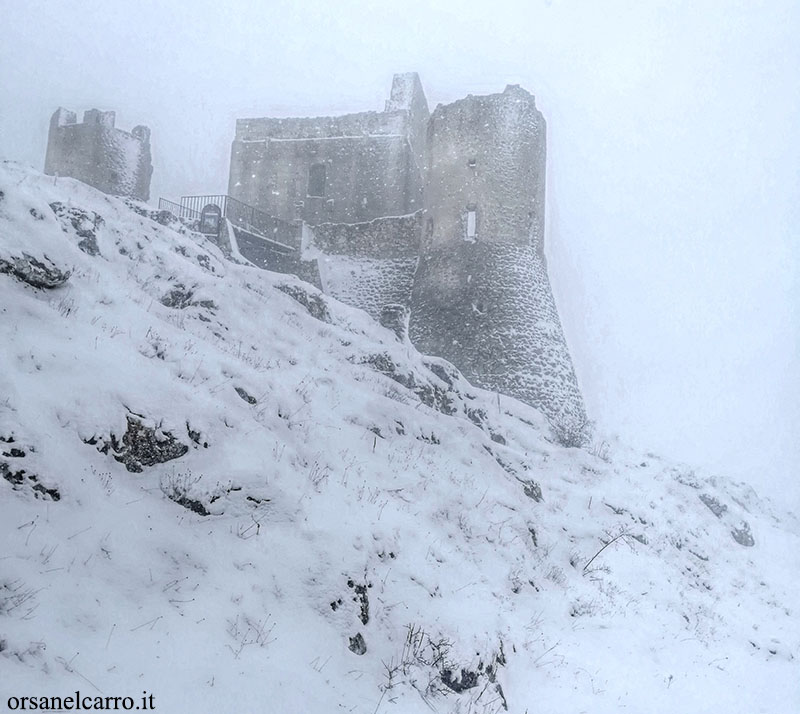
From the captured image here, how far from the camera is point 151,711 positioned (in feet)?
10.9

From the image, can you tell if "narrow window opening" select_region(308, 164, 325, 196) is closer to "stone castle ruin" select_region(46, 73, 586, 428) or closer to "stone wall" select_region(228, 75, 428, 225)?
"stone wall" select_region(228, 75, 428, 225)

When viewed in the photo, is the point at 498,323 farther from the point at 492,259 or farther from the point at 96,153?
the point at 96,153

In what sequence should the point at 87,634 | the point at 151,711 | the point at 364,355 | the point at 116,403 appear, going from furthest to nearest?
the point at 364,355 → the point at 116,403 → the point at 87,634 → the point at 151,711

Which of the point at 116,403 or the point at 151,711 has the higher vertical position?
the point at 116,403

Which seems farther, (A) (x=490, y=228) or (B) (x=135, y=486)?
(A) (x=490, y=228)

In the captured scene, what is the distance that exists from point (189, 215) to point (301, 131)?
379 inches

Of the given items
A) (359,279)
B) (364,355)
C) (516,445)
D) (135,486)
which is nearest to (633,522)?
(516,445)

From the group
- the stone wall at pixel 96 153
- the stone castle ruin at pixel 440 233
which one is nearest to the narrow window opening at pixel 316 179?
the stone castle ruin at pixel 440 233

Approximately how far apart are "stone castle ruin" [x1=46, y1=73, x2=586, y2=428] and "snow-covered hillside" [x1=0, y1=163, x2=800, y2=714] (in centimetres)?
943

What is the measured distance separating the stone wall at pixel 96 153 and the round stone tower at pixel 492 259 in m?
14.0

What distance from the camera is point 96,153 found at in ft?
94.2

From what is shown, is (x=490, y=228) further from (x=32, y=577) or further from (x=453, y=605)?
(x=32, y=577)

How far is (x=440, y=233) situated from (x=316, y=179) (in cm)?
1043

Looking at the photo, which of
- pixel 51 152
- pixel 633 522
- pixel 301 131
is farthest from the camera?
pixel 301 131
